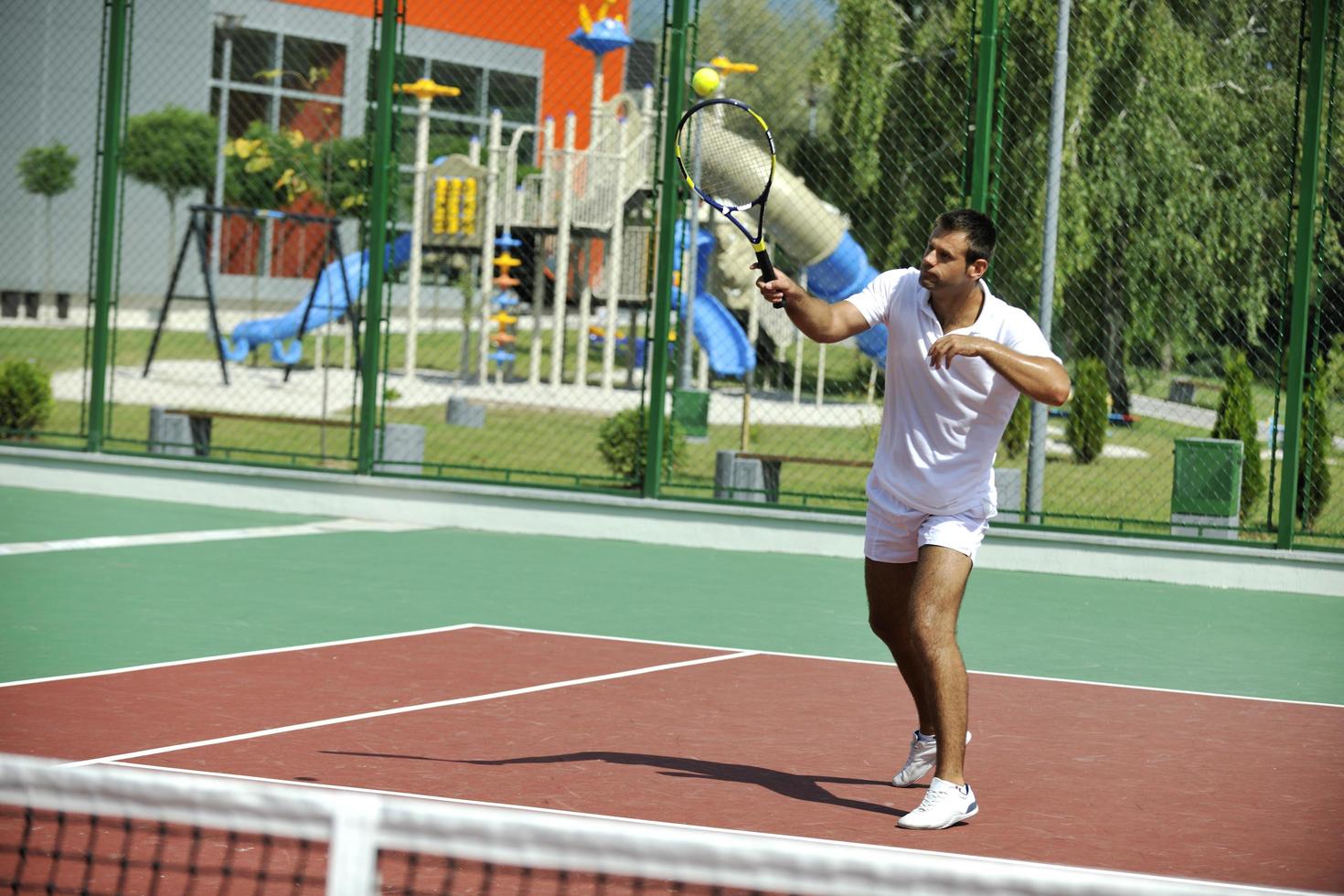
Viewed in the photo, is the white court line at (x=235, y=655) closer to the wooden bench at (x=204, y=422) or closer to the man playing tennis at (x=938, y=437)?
the man playing tennis at (x=938, y=437)

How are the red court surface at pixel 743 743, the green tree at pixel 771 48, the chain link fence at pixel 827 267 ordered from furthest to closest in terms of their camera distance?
the green tree at pixel 771 48
the chain link fence at pixel 827 267
the red court surface at pixel 743 743

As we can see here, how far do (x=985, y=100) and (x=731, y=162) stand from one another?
3.82m

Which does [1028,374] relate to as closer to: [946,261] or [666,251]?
[946,261]

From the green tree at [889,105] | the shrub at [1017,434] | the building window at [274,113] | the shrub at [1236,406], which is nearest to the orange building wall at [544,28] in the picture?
the building window at [274,113]

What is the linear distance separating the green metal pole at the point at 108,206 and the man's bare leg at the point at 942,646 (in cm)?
906

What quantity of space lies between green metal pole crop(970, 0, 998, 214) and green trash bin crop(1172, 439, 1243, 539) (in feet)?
6.87

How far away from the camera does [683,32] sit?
11.5 metres

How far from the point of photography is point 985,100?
11.0 metres

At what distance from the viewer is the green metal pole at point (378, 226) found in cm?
1217

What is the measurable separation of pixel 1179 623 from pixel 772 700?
3382mm

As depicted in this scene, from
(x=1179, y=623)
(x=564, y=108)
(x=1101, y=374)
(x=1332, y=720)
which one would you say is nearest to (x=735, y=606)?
(x=1179, y=623)

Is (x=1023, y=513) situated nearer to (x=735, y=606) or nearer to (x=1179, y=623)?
(x=1179, y=623)

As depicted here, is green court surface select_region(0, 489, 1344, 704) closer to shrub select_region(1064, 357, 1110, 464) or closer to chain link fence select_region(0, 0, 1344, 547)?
chain link fence select_region(0, 0, 1344, 547)

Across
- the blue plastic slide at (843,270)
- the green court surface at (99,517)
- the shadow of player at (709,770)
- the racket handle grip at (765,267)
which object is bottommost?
the shadow of player at (709,770)
